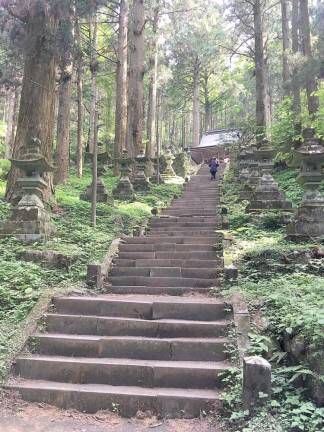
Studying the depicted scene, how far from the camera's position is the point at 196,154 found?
37.9 m

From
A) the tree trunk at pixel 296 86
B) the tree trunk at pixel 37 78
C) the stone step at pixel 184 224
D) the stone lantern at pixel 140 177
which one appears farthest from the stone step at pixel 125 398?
the stone lantern at pixel 140 177

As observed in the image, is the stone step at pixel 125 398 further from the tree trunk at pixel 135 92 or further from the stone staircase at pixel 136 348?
the tree trunk at pixel 135 92

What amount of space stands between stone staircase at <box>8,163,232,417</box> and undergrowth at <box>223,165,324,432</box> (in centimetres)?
43

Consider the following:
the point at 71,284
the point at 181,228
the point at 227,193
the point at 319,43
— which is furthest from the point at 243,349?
the point at 227,193

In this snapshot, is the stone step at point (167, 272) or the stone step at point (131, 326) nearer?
the stone step at point (131, 326)

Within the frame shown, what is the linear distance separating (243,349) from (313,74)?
10.8 meters

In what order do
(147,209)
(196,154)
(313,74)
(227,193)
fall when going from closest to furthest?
(313,74), (147,209), (227,193), (196,154)

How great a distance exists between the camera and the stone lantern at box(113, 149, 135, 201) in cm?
1599

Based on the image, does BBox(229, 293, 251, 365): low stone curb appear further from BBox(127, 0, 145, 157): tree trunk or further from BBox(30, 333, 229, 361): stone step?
BBox(127, 0, 145, 157): tree trunk

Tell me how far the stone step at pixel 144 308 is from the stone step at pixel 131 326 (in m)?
0.16

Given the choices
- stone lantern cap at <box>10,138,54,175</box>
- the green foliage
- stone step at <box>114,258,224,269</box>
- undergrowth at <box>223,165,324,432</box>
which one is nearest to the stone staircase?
stone step at <box>114,258,224,269</box>

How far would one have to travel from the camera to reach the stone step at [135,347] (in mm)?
5375

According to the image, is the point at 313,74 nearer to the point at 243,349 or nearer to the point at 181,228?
the point at 181,228

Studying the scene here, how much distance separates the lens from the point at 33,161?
894 centimetres
